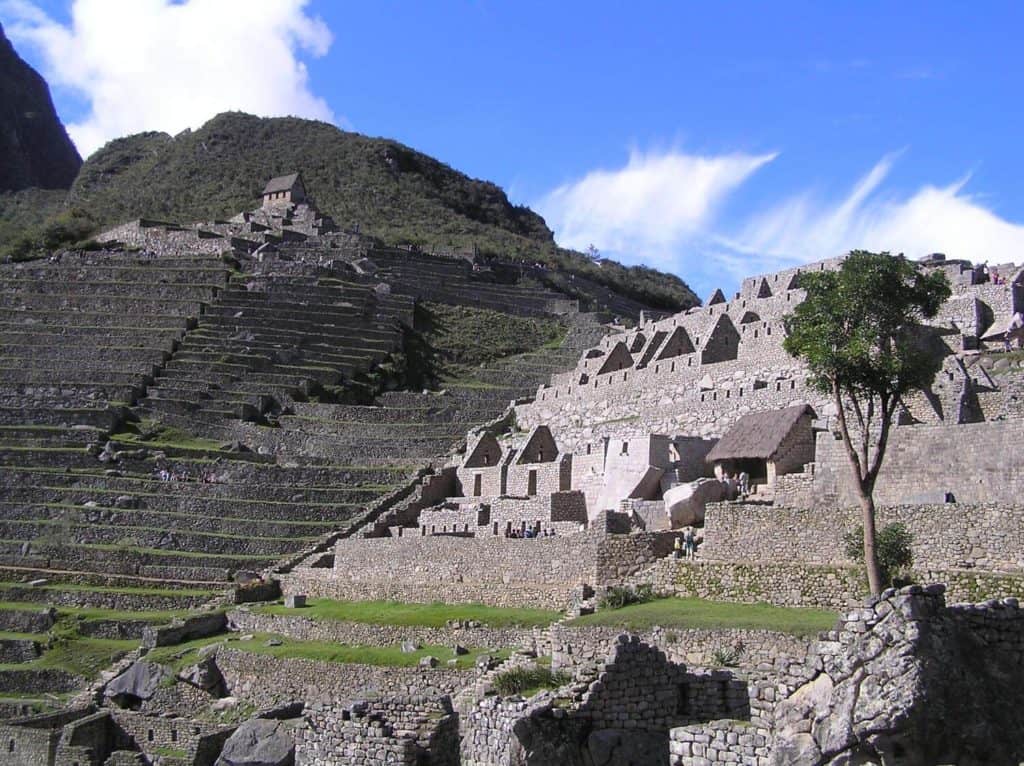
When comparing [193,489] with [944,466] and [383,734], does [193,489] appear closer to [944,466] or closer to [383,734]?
[944,466]

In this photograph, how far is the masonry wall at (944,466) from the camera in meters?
20.5

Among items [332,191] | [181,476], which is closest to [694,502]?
[181,476]

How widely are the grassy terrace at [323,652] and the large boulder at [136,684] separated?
36 centimetres

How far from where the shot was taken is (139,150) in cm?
13250

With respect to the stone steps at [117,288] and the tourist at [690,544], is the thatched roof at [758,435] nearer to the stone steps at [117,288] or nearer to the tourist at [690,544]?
the tourist at [690,544]

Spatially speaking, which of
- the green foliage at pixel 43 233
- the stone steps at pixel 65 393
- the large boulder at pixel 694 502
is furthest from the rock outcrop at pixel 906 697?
the green foliage at pixel 43 233

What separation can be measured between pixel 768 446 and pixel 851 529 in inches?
267

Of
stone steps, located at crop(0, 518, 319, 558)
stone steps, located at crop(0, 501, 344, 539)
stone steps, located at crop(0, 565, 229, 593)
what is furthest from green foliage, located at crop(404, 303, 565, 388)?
stone steps, located at crop(0, 565, 229, 593)

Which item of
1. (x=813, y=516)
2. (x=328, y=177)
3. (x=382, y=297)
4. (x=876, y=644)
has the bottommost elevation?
(x=876, y=644)

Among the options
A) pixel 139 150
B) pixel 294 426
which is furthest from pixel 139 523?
pixel 139 150

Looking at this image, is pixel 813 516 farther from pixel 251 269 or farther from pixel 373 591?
pixel 251 269

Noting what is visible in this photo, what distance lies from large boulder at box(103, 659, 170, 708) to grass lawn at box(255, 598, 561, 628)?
3.12 metres

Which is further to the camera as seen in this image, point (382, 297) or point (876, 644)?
point (382, 297)

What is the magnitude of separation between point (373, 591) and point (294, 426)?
19793 millimetres
